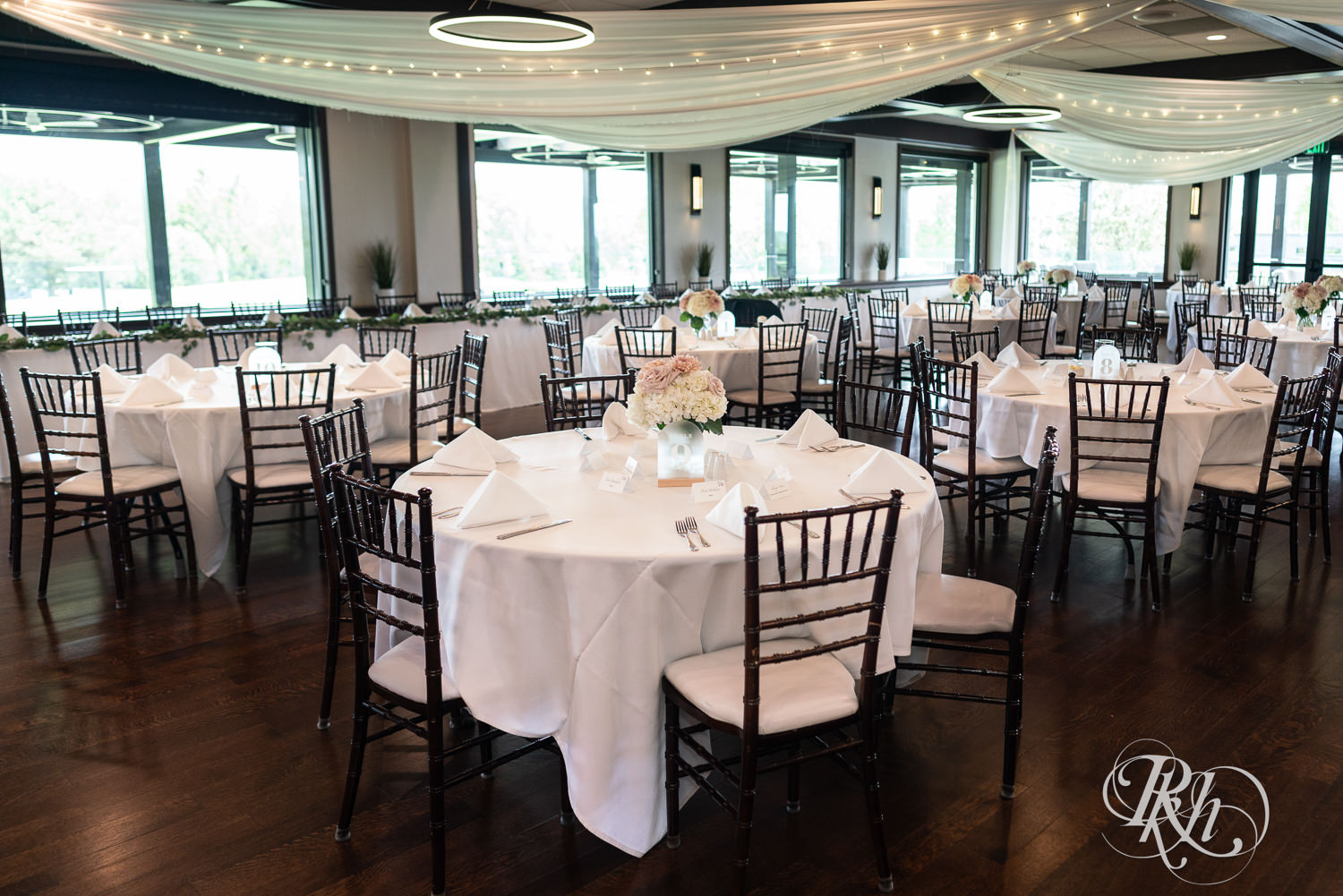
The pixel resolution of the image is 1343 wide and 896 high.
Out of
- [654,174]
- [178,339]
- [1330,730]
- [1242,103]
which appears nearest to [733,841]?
[1330,730]

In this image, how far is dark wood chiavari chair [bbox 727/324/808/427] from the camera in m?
6.91

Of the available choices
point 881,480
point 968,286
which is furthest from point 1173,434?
point 968,286

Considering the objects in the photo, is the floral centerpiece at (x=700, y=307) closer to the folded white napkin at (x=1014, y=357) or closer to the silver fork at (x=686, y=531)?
the folded white napkin at (x=1014, y=357)

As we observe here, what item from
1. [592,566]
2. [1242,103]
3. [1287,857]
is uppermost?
[1242,103]

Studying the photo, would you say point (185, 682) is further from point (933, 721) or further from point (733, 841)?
point (933, 721)

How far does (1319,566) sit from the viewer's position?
193 inches

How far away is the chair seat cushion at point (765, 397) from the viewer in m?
6.93

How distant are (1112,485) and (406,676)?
3.20 metres

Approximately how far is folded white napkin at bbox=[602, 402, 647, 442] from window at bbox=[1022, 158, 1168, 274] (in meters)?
14.8

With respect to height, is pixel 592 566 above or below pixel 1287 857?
above

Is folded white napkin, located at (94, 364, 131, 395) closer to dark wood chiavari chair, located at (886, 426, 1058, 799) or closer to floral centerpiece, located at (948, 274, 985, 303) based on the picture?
dark wood chiavari chair, located at (886, 426, 1058, 799)

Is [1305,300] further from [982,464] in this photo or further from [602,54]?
[602,54]

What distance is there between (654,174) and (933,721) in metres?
11.1
